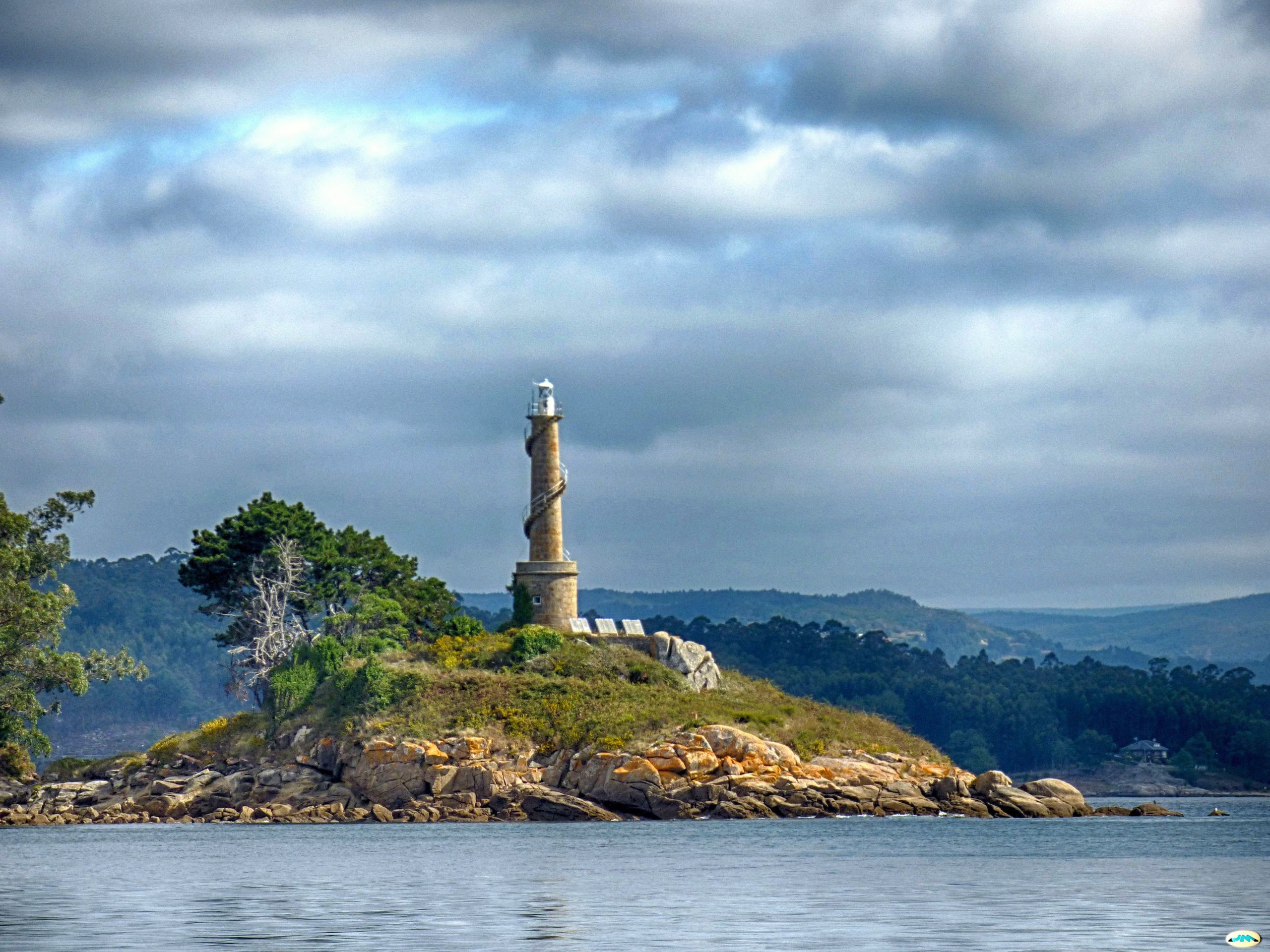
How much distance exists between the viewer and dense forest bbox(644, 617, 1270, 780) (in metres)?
159

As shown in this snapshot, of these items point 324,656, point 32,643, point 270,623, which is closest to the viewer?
point 32,643

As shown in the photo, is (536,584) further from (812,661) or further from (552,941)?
(812,661)

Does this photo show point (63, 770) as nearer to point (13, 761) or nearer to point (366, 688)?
point (13, 761)

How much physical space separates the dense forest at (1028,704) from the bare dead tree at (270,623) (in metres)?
84.8

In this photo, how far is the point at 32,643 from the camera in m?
70.6

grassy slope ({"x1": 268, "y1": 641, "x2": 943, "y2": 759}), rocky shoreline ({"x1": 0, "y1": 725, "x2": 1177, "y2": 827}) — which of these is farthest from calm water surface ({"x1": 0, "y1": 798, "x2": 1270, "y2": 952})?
grassy slope ({"x1": 268, "y1": 641, "x2": 943, "y2": 759})

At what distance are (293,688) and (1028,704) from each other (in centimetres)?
10427

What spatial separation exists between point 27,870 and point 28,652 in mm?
23171

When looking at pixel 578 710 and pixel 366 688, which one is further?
pixel 366 688

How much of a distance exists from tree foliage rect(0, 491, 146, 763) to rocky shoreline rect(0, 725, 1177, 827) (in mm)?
7981

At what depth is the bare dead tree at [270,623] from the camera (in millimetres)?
88375

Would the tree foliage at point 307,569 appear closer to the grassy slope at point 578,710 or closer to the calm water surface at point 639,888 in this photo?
the grassy slope at point 578,710

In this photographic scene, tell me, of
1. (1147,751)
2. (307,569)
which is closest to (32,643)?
(307,569)

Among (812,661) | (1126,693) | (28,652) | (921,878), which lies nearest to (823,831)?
(921,878)
